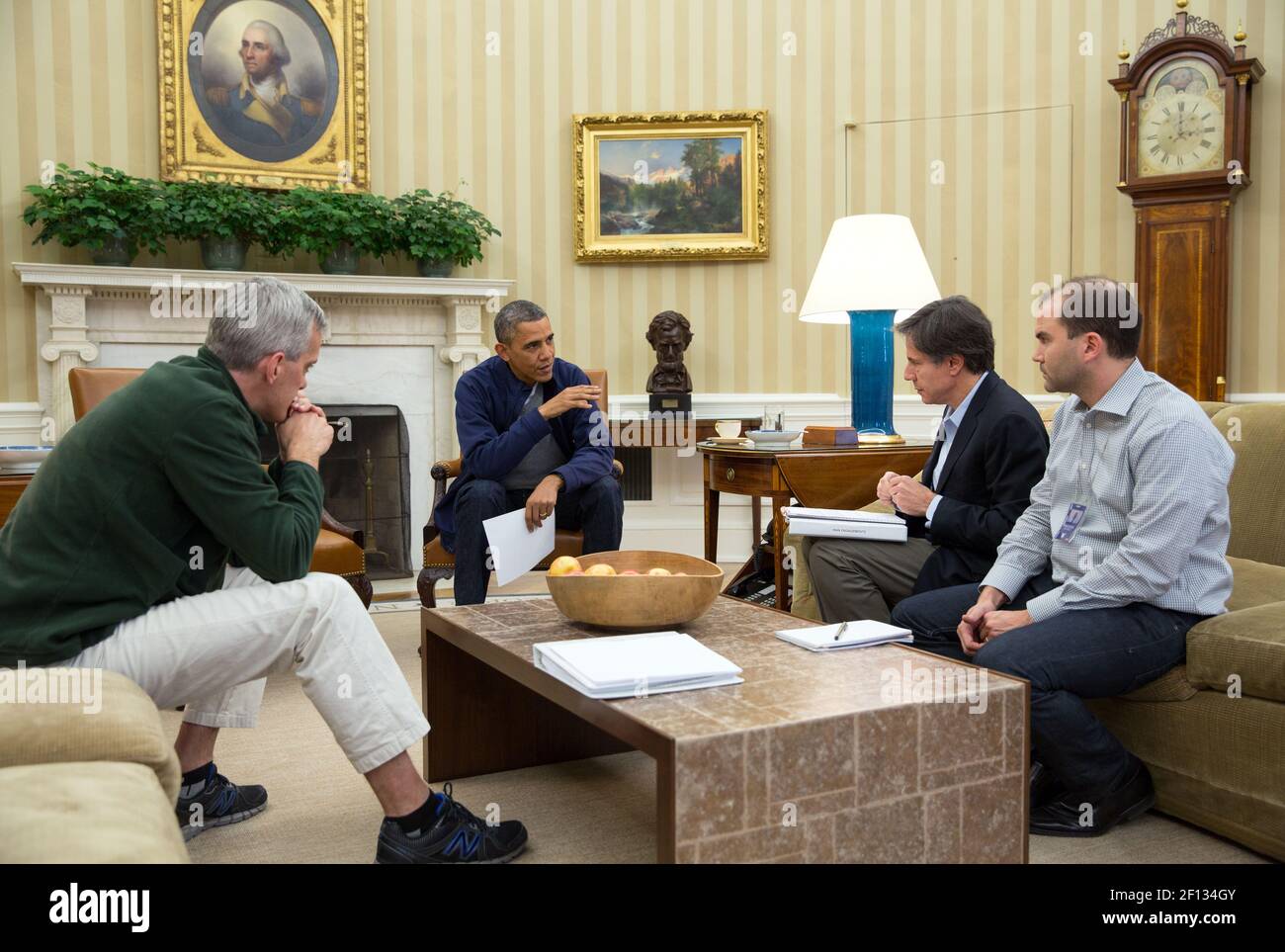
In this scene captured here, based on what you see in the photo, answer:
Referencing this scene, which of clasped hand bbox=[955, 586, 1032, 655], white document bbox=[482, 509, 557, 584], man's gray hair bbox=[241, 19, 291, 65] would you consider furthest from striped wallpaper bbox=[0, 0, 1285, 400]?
clasped hand bbox=[955, 586, 1032, 655]

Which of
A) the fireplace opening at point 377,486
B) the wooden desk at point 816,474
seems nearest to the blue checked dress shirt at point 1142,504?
the wooden desk at point 816,474

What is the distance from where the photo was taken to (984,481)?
3.00 m

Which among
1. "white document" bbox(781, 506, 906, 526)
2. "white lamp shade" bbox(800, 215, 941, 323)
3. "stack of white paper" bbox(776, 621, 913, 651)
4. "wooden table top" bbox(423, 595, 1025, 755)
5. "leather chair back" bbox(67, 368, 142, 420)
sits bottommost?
"wooden table top" bbox(423, 595, 1025, 755)

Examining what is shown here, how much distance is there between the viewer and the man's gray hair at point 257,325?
2.17 meters

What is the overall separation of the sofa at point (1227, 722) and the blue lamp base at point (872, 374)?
170 cm

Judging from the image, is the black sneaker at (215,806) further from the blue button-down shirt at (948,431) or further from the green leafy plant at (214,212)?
the green leafy plant at (214,212)

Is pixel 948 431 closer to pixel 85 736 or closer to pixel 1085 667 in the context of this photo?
pixel 1085 667

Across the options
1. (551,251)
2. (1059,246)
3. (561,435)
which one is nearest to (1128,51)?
(1059,246)

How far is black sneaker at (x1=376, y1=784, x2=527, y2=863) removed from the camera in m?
2.14

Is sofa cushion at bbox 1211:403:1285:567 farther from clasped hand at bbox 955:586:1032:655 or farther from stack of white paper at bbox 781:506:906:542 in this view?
stack of white paper at bbox 781:506:906:542

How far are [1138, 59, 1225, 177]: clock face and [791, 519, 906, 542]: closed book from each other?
137 inches
